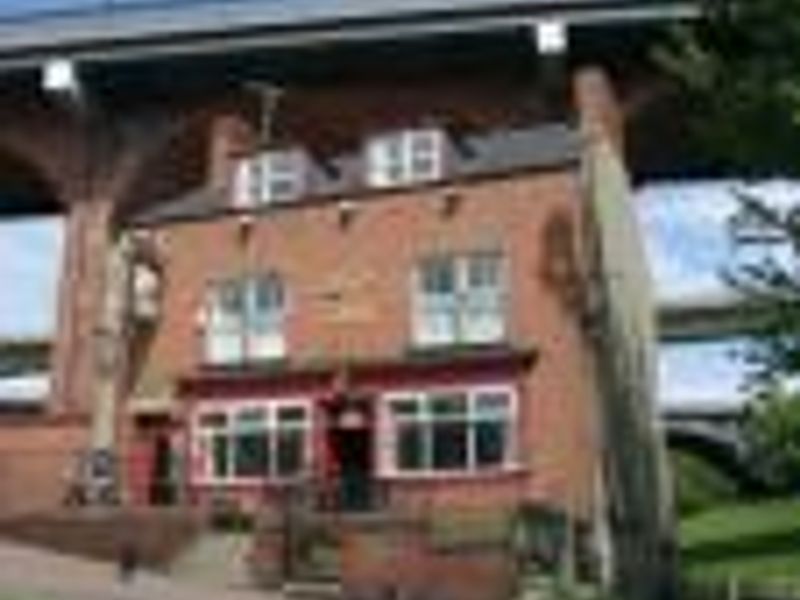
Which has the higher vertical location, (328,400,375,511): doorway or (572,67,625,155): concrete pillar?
(572,67,625,155): concrete pillar

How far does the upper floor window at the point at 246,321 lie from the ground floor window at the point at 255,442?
1389 mm

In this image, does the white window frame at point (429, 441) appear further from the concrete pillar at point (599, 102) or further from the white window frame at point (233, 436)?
the concrete pillar at point (599, 102)

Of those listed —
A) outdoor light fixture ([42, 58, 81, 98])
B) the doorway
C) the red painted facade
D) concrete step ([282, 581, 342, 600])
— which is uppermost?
outdoor light fixture ([42, 58, 81, 98])

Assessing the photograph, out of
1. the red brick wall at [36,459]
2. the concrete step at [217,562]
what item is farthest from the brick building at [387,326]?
the concrete step at [217,562]

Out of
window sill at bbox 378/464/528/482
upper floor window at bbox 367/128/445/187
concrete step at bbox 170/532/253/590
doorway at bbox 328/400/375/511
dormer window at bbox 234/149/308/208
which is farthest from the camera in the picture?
dormer window at bbox 234/149/308/208

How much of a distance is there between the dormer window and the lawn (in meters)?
12.1

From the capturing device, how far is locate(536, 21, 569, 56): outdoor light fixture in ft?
219

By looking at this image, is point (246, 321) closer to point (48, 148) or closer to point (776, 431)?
point (48, 148)

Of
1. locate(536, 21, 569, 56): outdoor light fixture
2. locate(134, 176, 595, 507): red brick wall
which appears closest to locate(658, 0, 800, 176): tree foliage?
locate(134, 176, 595, 507): red brick wall

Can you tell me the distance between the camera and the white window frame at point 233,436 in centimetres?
5532

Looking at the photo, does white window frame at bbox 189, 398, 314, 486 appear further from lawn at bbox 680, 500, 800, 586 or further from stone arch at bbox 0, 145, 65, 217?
stone arch at bbox 0, 145, 65, 217

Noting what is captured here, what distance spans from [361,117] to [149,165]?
6.06m

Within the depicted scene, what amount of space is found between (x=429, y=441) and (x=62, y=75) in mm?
21716

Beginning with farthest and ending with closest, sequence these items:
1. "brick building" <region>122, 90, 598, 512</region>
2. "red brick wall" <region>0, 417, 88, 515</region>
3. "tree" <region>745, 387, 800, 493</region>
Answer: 1. "red brick wall" <region>0, 417, 88, 515</region>
2. "brick building" <region>122, 90, 598, 512</region>
3. "tree" <region>745, 387, 800, 493</region>
